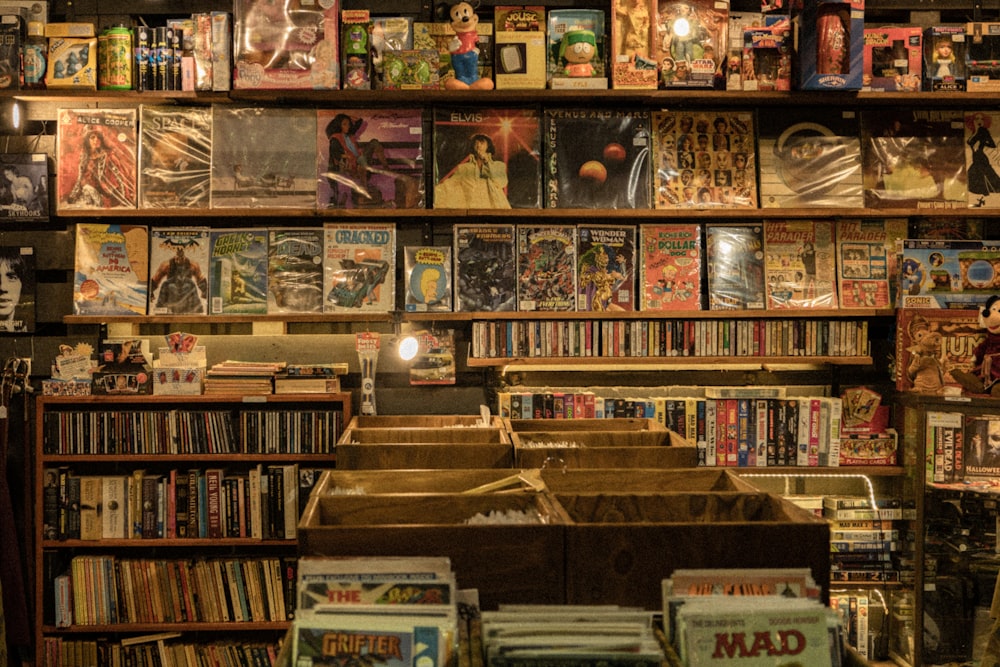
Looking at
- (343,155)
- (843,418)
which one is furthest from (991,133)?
(343,155)

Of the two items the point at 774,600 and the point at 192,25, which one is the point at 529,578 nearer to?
the point at 774,600

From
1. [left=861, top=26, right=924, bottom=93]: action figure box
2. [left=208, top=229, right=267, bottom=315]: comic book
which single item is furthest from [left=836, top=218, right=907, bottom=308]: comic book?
[left=208, top=229, right=267, bottom=315]: comic book

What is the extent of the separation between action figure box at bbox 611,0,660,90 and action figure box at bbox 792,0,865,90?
0.65 m

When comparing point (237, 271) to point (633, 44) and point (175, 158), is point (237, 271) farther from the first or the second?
point (633, 44)

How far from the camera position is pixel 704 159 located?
408cm

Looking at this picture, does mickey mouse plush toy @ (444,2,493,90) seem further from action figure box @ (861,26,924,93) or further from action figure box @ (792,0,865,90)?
action figure box @ (861,26,924,93)

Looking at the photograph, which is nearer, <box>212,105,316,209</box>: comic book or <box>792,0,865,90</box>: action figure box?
<box>792,0,865,90</box>: action figure box

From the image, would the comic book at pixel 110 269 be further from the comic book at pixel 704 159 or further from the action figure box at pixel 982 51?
the action figure box at pixel 982 51

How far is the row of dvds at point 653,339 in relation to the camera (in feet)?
13.2

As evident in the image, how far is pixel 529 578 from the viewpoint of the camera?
205cm

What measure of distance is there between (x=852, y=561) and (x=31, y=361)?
3.89 metres

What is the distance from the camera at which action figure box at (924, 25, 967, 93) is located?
400cm

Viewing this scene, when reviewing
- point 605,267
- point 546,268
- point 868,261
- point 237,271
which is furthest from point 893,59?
point 237,271

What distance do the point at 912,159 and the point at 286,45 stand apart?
9.53ft
